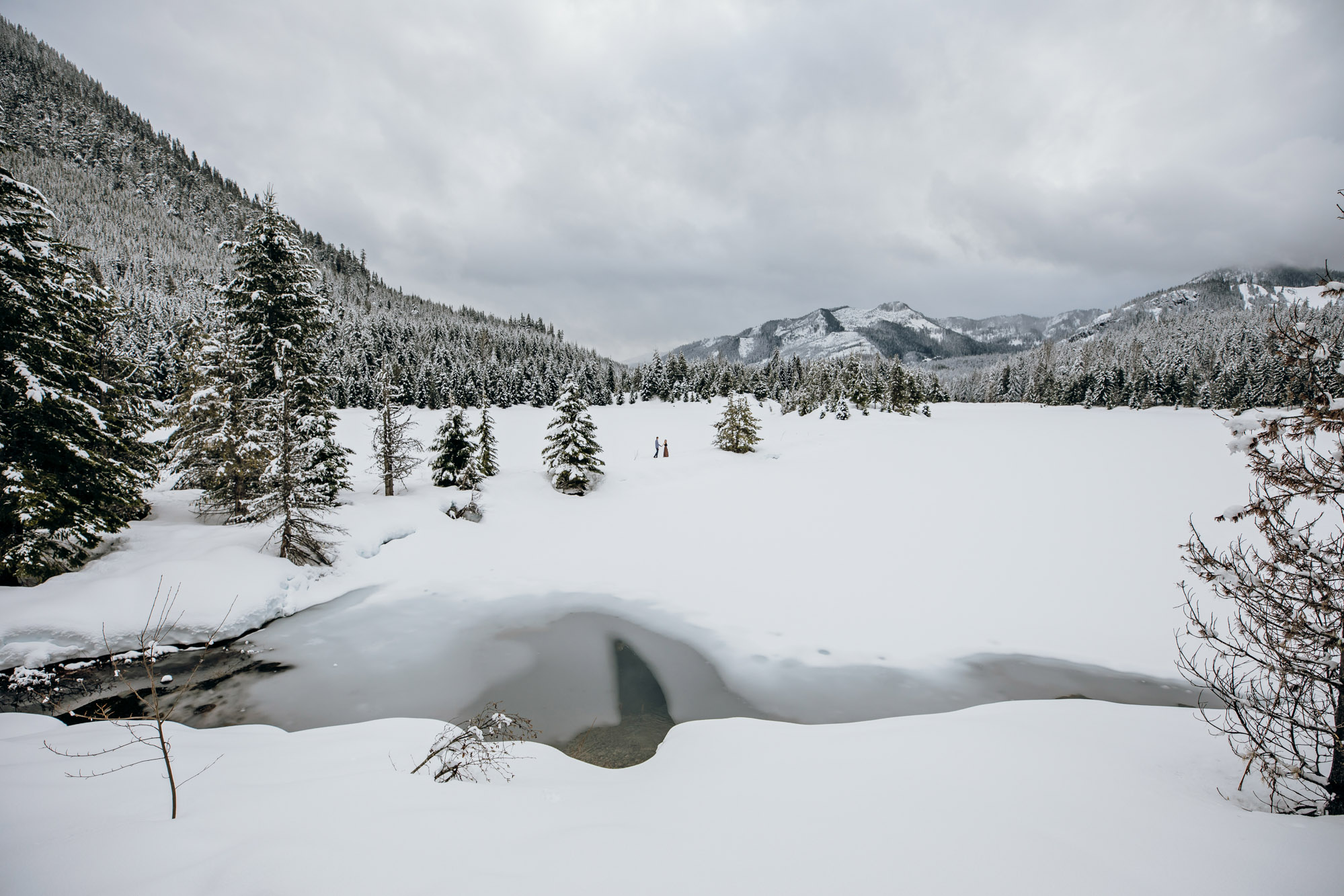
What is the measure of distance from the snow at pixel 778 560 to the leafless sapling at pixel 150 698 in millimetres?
343

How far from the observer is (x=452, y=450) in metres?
24.8

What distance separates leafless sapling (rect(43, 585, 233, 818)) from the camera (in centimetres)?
493

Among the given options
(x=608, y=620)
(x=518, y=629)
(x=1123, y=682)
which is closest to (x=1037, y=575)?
(x=1123, y=682)

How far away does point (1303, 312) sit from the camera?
4.74 meters

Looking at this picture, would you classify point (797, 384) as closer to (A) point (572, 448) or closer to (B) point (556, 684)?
(A) point (572, 448)

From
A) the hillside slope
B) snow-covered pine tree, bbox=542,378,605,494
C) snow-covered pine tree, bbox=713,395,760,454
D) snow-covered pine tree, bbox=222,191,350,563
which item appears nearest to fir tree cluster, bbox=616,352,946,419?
the hillside slope

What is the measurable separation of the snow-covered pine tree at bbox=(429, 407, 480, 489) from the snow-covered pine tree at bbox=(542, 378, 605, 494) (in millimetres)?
4176

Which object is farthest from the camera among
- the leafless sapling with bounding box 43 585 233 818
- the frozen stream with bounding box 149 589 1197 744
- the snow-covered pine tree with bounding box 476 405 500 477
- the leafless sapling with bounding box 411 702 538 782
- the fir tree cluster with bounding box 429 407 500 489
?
the snow-covered pine tree with bounding box 476 405 500 477

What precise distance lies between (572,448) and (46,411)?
1720cm

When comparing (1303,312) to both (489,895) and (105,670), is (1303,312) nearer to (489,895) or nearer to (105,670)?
(489,895)

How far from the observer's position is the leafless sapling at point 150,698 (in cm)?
493

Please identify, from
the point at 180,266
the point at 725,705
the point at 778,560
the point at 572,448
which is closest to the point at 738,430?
the point at 572,448

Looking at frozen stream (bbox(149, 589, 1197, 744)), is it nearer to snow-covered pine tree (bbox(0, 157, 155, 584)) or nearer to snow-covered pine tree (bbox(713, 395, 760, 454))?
snow-covered pine tree (bbox(0, 157, 155, 584))

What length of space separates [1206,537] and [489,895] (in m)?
21.7
